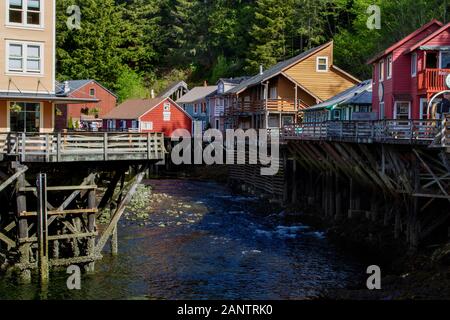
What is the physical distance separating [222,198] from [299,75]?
49.1 feet

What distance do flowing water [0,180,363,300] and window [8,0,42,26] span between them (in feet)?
34.2

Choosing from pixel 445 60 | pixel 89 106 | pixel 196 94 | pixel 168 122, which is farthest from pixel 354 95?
pixel 89 106

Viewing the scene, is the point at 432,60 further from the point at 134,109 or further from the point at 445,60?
the point at 134,109

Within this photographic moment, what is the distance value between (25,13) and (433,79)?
1929cm

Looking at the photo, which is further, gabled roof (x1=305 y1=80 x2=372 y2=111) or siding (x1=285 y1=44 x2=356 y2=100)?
siding (x1=285 y1=44 x2=356 y2=100)

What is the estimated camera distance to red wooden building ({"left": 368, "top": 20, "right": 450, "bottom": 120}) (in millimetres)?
31156

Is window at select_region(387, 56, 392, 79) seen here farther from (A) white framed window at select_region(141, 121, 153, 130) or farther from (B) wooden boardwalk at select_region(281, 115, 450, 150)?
(A) white framed window at select_region(141, 121, 153, 130)

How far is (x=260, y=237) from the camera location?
99.8 ft

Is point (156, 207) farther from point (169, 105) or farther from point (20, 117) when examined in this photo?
point (169, 105)

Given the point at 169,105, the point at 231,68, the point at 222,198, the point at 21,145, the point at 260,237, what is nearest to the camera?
the point at 21,145

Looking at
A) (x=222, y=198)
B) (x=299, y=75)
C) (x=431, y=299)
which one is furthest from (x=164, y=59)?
(x=431, y=299)

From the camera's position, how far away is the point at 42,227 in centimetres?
2078

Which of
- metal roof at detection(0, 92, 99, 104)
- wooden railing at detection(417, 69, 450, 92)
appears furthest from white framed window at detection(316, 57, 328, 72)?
metal roof at detection(0, 92, 99, 104)

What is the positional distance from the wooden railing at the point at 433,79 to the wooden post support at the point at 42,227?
766 inches
